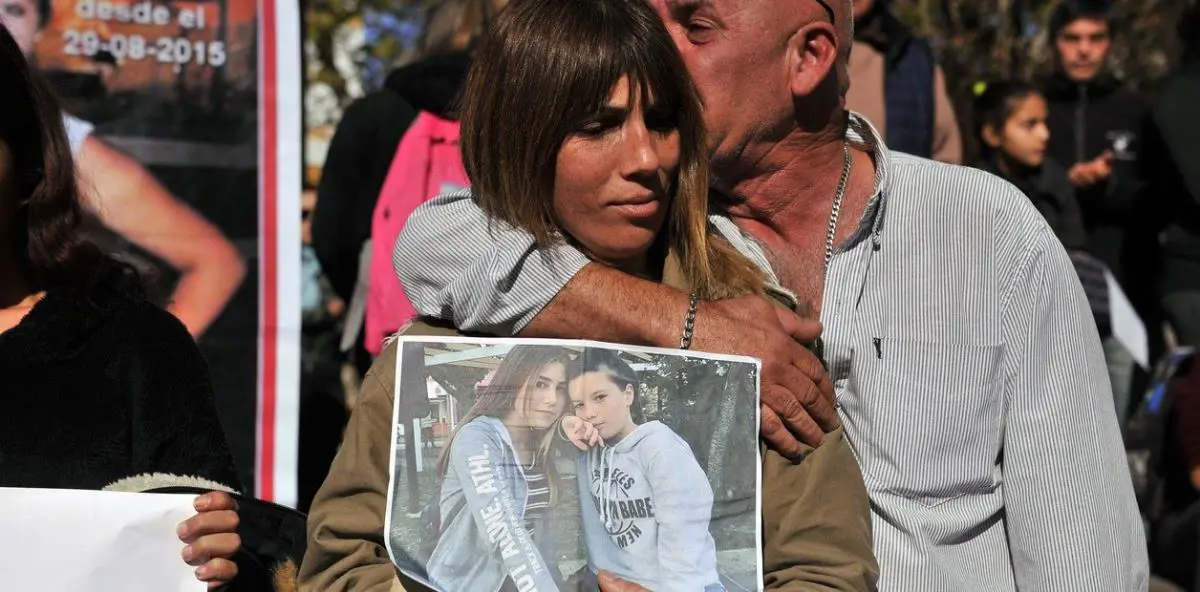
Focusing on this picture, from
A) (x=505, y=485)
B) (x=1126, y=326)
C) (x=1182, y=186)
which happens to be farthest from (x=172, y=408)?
(x=1182, y=186)

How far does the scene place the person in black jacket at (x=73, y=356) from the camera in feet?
7.89

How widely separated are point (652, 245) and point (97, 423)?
0.94m

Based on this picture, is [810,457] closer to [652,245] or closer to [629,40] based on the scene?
[652,245]

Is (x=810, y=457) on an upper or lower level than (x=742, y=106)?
lower

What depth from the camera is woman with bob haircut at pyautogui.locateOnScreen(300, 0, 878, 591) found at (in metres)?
2.02

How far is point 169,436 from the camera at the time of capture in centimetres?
248

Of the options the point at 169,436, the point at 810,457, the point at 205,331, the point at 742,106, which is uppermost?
the point at 742,106

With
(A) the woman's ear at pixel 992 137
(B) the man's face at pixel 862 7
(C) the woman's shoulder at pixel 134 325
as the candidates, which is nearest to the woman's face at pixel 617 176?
(C) the woman's shoulder at pixel 134 325

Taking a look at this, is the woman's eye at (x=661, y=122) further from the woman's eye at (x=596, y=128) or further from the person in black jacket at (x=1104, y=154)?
the person in black jacket at (x=1104, y=154)

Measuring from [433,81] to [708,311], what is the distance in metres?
2.59

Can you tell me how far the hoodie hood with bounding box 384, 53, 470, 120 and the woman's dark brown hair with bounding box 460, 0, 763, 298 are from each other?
2280 millimetres

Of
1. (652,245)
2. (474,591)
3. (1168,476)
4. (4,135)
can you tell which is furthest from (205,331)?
(1168,476)

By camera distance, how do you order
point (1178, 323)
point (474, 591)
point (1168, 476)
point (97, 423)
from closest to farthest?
point (474, 591)
point (97, 423)
point (1168, 476)
point (1178, 323)

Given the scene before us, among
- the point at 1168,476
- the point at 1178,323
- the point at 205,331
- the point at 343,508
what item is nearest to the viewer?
the point at 343,508
